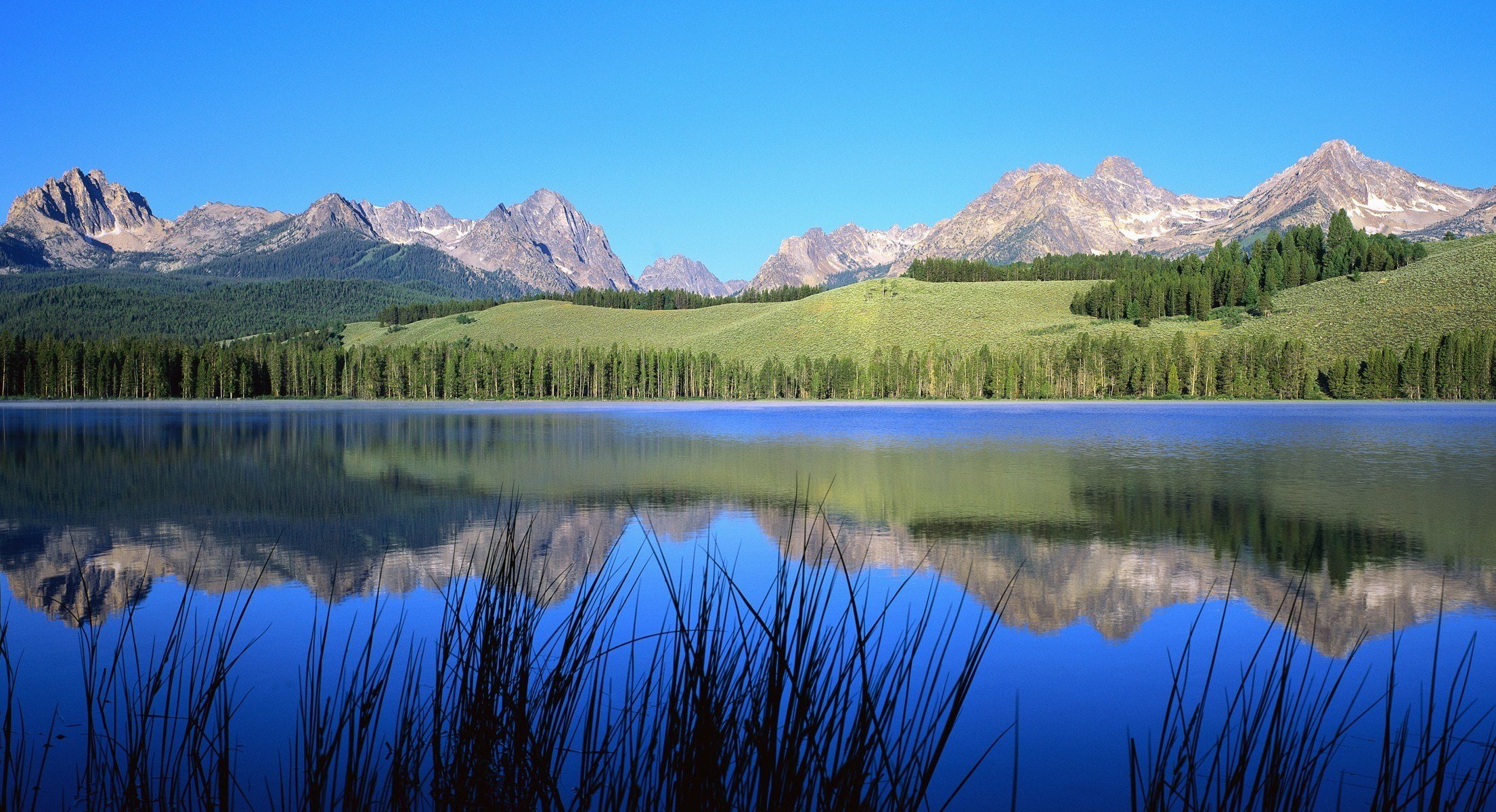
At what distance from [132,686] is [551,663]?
140 inches

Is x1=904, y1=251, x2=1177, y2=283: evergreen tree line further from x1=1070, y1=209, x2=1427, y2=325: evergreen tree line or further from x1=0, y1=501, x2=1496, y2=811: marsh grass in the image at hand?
x1=0, y1=501, x2=1496, y2=811: marsh grass

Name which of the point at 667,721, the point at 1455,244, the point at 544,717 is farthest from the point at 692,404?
the point at 1455,244

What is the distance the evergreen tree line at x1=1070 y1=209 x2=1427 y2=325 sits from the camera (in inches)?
5389

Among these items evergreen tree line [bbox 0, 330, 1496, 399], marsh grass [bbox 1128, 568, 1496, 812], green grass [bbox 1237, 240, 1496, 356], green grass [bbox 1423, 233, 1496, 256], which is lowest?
marsh grass [bbox 1128, 568, 1496, 812]

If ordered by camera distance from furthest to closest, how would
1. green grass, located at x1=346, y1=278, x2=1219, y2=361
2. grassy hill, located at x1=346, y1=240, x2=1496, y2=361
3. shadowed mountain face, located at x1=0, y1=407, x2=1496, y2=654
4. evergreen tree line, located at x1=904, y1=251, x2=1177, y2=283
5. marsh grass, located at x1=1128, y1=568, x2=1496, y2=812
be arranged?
evergreen tree line, located at x1=904, y1=251, x2=1177, y2=283 → green grass, located at x1=346, y1=278, x2=1219, y2=361 → grassy hill, located at x1=346, y1=240, x2=1496, y2=361 → shadowed mountain face, located at x1=0, y1=407, x2=1496, y2=654 → marsh grass, located at x1=1128, y1=568, x2=1496, y2=812

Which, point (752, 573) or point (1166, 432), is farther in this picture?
point (1166, 432)

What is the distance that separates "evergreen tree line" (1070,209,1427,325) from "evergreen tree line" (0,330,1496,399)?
19.0 metres

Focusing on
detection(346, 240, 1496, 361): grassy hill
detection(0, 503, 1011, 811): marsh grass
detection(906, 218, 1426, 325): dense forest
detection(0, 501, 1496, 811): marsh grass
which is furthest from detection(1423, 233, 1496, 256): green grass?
detection(0, 503, 1011, 811): marsh grass

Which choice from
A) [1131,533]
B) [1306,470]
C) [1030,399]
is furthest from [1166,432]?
[1030,399]

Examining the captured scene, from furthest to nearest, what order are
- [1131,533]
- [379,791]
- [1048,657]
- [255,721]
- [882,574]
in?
[1131,533], [882,574], [1048,657], [255,721], [379,791]

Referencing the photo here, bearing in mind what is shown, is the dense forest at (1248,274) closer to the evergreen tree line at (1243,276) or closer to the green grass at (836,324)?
the evergreen tree line at (1243,276)

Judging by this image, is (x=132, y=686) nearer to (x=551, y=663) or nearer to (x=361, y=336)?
(x=551, y=663)

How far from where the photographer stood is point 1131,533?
15.9 metres

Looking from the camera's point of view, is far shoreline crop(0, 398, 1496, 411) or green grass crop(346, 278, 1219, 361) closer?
far shoreline crop(0, 398, 1496, 411)
